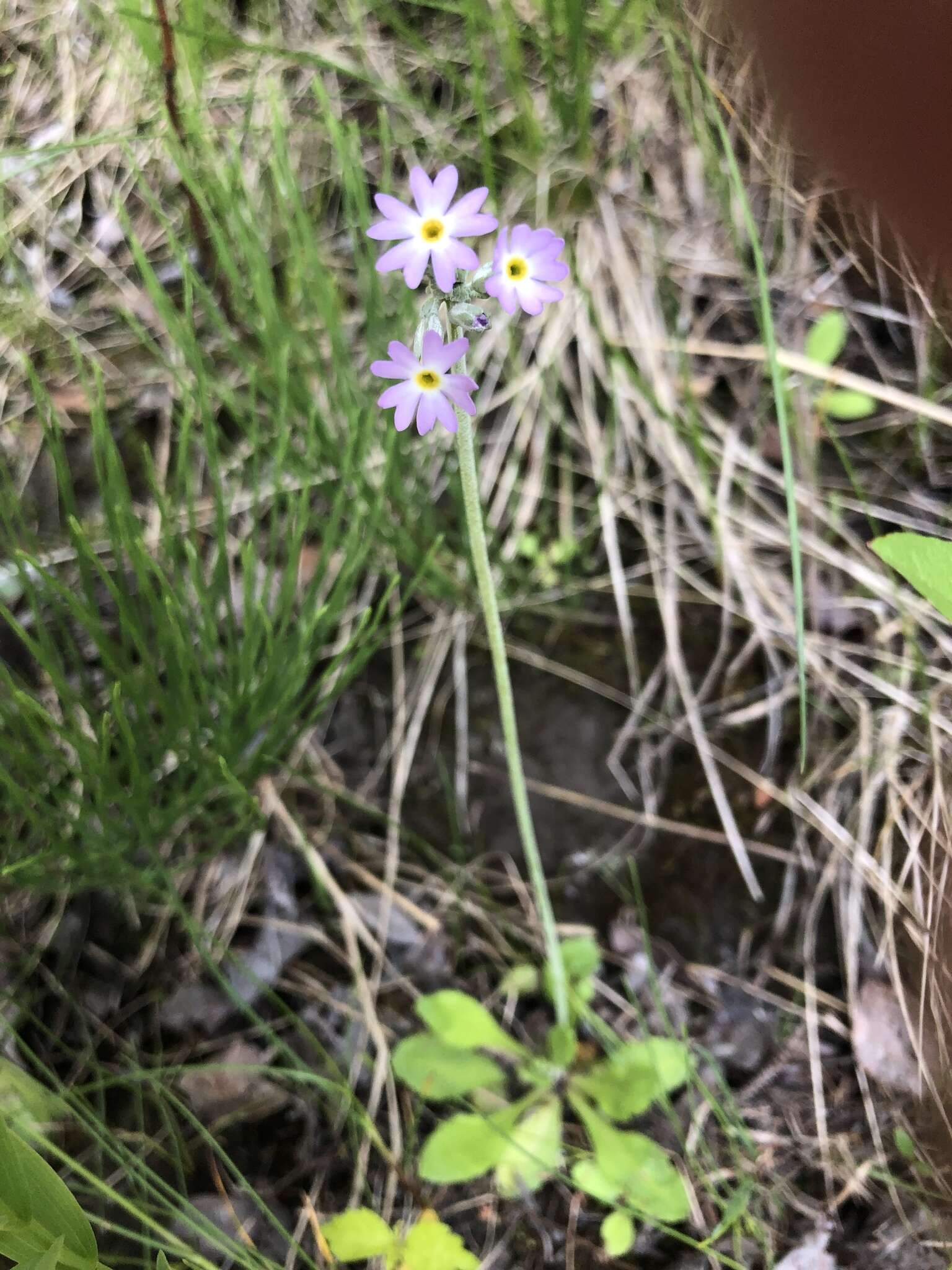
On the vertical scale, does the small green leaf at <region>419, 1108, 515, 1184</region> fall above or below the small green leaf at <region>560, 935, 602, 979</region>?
below

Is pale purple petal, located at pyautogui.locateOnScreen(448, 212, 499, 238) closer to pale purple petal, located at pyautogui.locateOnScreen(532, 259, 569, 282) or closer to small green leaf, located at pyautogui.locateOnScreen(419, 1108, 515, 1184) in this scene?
pale purple petal, located at pyautogui.locateOnScreen(532, 259, 569, 282)

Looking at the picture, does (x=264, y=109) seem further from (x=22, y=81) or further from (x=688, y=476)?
(x=688, y=476)

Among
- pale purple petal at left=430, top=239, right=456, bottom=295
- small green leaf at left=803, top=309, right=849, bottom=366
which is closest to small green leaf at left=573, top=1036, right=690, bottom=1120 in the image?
pale purple petal at left=430, top=239, right=456, bottom=295

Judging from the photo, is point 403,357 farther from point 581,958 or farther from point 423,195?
point 581,958

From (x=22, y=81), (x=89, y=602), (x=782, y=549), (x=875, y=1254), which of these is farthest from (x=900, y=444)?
(x=22, y=81)

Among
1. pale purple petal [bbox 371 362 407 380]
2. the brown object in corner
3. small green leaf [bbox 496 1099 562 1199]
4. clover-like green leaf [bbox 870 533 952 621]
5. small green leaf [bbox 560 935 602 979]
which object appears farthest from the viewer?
small green leaf [bbox 560 935 602 979]

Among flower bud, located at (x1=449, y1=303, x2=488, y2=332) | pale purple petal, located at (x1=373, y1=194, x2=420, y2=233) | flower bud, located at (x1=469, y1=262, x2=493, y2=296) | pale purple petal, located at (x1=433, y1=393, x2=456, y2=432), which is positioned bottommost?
pale purple petal, located at (x1=433, y1=393, x2=456, y2=432)

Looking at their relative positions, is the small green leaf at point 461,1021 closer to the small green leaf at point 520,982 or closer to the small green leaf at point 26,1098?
the small green leaf at point 520,982
